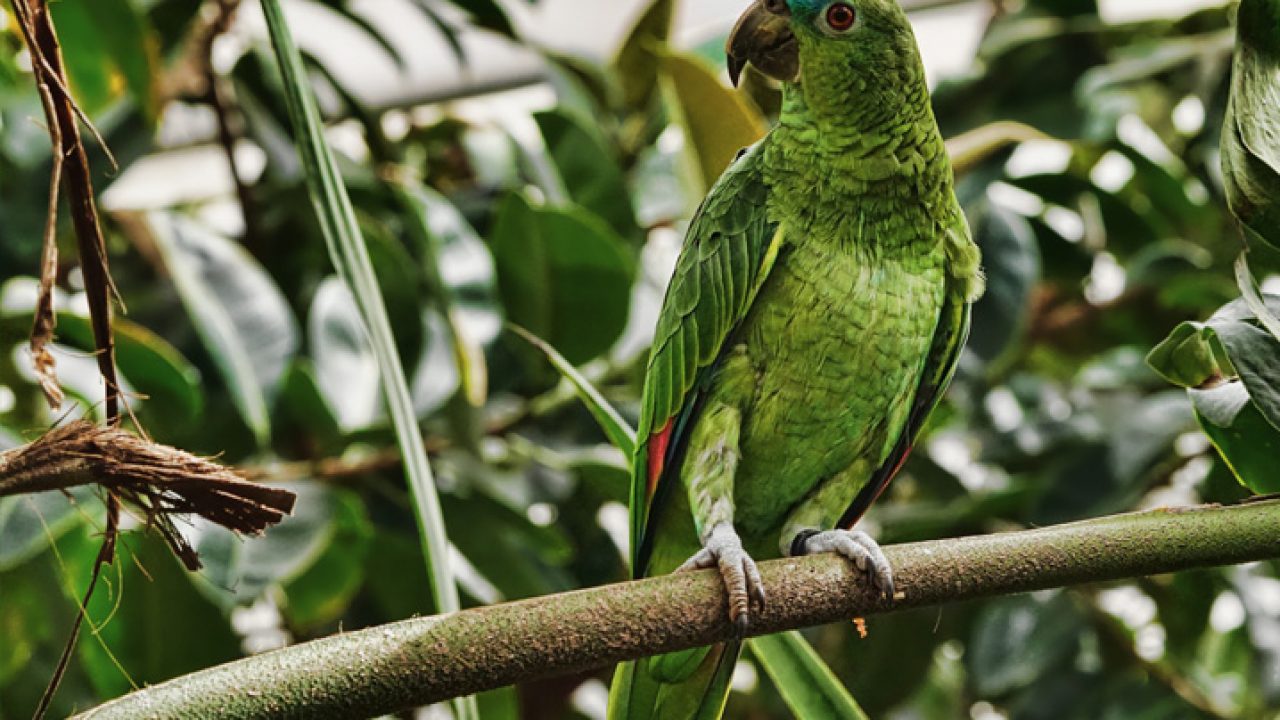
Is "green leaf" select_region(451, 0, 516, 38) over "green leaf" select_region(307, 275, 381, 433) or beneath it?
over

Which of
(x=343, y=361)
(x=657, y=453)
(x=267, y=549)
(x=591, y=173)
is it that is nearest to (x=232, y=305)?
(x=343, y=361)

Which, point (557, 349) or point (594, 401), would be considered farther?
point (557, 349)

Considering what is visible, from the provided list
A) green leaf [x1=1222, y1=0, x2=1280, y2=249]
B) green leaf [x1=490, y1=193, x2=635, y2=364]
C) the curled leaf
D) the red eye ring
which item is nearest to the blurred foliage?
green leaf [x1=490, y1=193, x2=635, y2=364]

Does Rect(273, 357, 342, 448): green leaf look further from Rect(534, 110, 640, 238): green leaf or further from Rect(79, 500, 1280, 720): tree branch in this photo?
Rect(79, 500, 1280, 720): tree branch

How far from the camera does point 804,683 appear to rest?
584mm

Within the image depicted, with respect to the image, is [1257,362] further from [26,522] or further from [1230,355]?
[26,522]

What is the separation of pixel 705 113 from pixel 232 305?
497 mm

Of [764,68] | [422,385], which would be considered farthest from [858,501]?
[422,385]

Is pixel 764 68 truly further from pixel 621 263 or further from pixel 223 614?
pixel 223 614

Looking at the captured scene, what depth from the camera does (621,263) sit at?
114 centimetres

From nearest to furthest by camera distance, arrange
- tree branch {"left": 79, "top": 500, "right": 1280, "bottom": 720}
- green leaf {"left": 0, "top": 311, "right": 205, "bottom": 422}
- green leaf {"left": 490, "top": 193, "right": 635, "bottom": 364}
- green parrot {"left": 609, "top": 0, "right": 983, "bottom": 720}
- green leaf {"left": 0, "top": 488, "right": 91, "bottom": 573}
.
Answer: tree branch {"left": 79, "top": 500, "right": 1280, "bottom": 720}, green parrot {"left": 609, "top": 0, "right": 983, "bottom": 720}, green leaf {"left": 0, "top": 488, "right": 91, "bottom": 573}, green leaf {"left": 0, "top": 311, "right": 205, "bottom": 422}, green leaf {"left": 490, "top": 193, "right": 635, "bottom": 364}

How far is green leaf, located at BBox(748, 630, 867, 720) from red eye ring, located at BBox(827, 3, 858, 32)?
303 millimetres

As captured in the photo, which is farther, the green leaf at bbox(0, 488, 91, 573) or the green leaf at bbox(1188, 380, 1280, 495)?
the green leaf at bbox(0, 488, 91, 573)

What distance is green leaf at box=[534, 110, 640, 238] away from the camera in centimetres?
132
